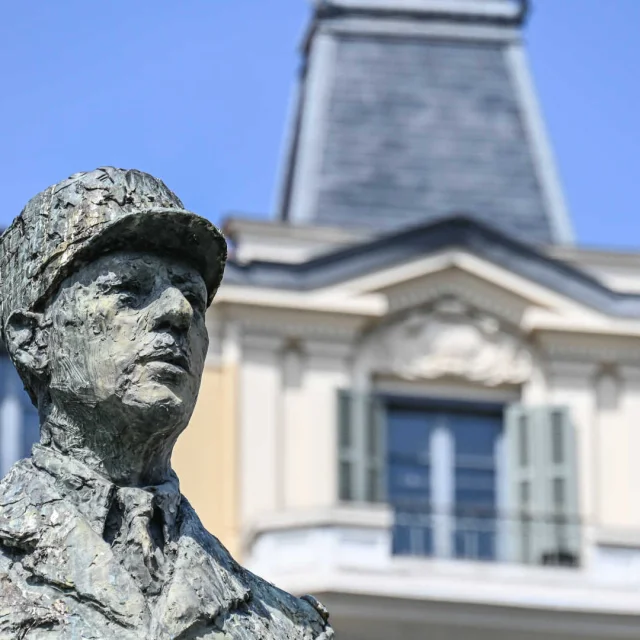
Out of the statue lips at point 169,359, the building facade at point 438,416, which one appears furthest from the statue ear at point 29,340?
the building facade at point 438,416

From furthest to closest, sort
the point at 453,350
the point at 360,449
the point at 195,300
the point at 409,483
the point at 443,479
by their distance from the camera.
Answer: the point at 453,350, the point at 409,483, the point at 360,449, the point at 443,479, the point at 195,300

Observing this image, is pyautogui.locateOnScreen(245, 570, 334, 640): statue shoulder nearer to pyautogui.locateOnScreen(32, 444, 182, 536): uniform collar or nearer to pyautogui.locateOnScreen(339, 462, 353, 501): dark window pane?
pyautogui.locateOnScreen(32, 444, 182, 536): uniform collar

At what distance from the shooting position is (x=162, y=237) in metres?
5.95

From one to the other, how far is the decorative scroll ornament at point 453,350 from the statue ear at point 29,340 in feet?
79.0

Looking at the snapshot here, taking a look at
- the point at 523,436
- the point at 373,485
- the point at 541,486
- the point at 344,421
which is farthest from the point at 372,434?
the point at 541,486

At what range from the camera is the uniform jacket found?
18.4ft

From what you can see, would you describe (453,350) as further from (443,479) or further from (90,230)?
(90,230)

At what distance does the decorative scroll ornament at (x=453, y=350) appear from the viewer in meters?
30.1

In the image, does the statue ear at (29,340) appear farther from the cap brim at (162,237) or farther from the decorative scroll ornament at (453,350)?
the decorative scroll ornament at (453,350)

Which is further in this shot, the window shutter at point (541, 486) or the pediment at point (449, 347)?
the pediment at point (449, 347)

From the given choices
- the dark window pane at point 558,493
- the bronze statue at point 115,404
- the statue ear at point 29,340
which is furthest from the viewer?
the dark window pane at point 558,493

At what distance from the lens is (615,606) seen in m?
28.7

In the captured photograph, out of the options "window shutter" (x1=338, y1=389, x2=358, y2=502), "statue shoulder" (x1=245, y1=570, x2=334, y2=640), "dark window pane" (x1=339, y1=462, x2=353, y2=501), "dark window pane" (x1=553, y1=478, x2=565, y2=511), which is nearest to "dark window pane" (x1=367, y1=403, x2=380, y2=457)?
"window shutter" (x1=338, y1=389, x2=358, y2=502)

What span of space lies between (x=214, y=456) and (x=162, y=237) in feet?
78.2
